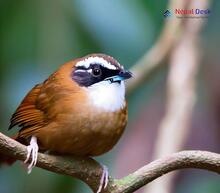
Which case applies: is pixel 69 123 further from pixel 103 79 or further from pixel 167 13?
pixel 167 13

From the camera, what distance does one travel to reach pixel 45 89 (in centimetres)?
258

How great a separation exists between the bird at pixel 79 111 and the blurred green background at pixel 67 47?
84 centimetres

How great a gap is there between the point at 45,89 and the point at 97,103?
→ 252 millimetres

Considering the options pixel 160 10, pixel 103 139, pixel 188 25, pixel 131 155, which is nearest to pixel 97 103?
pixel 103 139

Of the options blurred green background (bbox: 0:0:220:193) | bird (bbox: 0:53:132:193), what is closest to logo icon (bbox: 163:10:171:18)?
blurred green background (bbox: 0:0:220:193)

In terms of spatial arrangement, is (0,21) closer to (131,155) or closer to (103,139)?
(131,155)

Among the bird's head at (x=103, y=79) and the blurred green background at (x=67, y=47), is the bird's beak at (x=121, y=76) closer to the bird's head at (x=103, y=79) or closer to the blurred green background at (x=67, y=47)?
Answer: the bird's head at (x=103, y=79)

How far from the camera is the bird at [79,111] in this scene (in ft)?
7.79

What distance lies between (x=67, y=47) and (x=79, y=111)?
1.16m

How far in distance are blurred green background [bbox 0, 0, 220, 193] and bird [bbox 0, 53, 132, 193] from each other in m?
0.84

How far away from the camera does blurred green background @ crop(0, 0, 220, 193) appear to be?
11.0ft

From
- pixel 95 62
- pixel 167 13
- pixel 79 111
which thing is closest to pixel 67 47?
pixel 167 13

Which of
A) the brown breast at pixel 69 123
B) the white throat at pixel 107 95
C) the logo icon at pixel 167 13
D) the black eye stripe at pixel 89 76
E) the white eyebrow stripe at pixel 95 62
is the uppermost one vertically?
the logo icon at pixel 167 13

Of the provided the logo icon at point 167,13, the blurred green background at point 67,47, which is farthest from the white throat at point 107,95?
the logo icon at point 167,13
